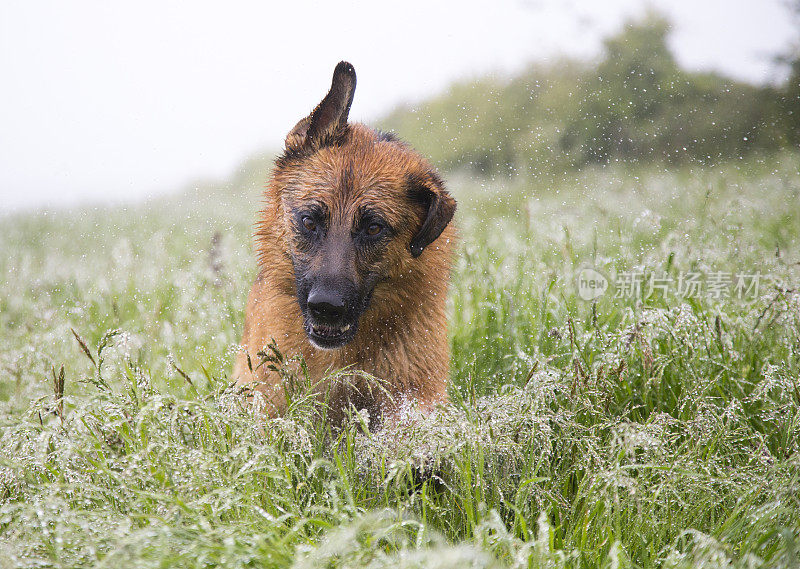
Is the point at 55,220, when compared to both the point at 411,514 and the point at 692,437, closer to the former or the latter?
the point at 411,514

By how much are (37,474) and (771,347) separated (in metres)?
3.59

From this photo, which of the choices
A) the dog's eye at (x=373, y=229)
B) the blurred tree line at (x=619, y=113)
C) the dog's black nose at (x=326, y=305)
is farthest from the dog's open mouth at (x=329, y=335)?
the blurred tree line at (x=619, y=113)

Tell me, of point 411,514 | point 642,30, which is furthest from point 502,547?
point 642,30

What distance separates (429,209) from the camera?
298 cm

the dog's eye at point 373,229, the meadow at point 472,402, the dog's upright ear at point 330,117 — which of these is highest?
the dog's upright ear at point 330,117

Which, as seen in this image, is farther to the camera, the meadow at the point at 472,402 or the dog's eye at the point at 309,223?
the dog's eye at the point at 309,223

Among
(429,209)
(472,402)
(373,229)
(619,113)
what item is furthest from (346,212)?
(619,113)

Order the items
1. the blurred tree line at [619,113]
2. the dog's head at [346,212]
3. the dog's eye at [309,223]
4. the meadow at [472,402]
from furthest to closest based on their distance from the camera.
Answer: the blurred tree line at [619,113], the dog's eye at [309,223], the dog's head at [346,212], the meadow at [472,402]

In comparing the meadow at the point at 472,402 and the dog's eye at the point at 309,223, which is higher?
the dog's eye at the point at 309,223

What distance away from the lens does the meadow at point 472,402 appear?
2.00 meters

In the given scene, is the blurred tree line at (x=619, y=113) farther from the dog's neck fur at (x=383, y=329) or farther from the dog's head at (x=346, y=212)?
the dog's neck fur at (x=383, y=329)

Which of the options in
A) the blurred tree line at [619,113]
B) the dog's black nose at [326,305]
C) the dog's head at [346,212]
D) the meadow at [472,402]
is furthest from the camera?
the blurred tree line at [619,113]

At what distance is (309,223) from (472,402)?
111 cm

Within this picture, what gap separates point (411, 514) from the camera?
2.27 metres
